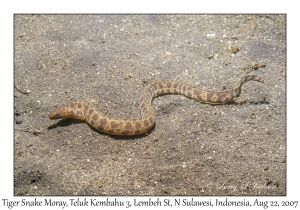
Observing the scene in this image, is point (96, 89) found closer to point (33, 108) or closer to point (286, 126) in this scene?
point (33, 108)

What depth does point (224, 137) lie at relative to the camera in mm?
6480

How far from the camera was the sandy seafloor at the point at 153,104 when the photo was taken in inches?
221

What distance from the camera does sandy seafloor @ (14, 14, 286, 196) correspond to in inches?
221

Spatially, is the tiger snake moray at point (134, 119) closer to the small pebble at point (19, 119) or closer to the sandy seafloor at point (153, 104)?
the sandy seafloor at point (153, 104)

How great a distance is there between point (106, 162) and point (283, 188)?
3815 mm

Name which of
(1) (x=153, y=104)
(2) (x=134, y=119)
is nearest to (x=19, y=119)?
(2) (x=134, y=119)

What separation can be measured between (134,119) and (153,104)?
117 cm

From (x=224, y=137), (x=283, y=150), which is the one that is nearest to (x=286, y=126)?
(x=283, y=150)

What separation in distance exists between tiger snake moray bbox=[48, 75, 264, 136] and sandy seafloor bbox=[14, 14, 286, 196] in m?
0.20

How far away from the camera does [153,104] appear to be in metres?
7.57

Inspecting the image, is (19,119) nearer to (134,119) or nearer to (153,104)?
(134,119)

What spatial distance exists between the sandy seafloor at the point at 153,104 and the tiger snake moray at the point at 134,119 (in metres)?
0.20

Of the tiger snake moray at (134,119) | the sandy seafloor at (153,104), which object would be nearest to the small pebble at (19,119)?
the sandy seafloor at (153,104)

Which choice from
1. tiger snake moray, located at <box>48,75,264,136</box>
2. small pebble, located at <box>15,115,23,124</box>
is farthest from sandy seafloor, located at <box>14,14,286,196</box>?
tiger snake moray, located at <box>48,75,264,136</box>
